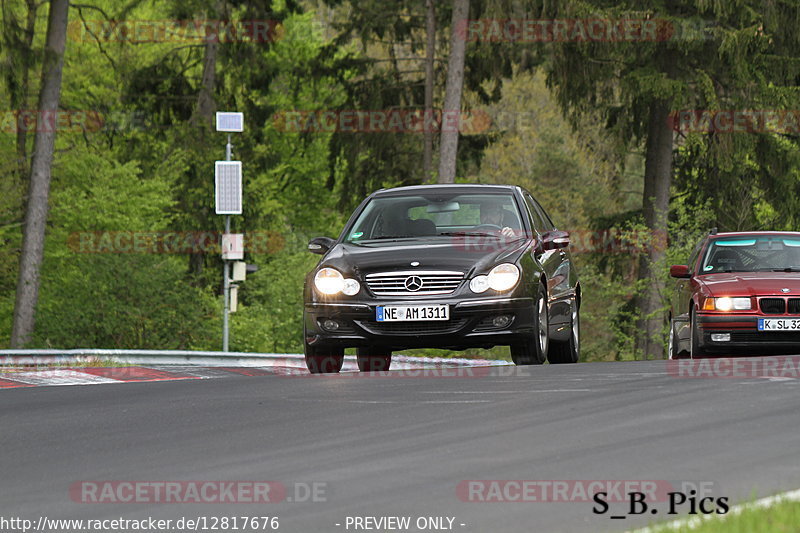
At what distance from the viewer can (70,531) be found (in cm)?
684

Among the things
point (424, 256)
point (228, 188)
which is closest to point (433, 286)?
point (424, 256)

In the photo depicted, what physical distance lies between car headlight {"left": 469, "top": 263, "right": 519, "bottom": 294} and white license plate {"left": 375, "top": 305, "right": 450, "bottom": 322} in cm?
35

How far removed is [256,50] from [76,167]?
20.5 feet

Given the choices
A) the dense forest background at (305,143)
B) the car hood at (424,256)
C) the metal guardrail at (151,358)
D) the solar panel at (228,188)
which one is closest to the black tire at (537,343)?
the car hood at (424,256)

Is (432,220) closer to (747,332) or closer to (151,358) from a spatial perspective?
(747,332)

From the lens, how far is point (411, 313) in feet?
44.4

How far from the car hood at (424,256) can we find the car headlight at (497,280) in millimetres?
70

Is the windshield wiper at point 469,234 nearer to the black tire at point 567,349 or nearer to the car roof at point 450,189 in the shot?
the car roof at point 450,189

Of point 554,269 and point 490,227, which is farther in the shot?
point 554,269

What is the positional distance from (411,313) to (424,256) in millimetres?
589

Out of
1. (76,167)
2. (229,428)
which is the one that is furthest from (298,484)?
(76,167)

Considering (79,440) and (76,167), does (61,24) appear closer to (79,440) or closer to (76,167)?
(76,167)

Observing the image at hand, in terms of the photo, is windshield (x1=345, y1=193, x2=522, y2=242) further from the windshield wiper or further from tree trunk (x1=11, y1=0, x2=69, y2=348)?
tree trunk (x1=11, y1=0, x2=69, y2=348)

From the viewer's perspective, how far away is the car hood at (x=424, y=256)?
13.6m
